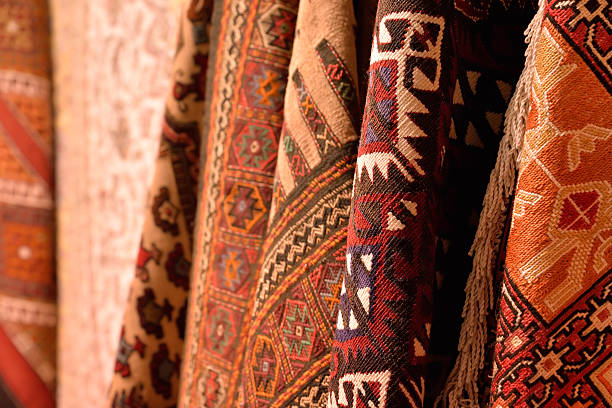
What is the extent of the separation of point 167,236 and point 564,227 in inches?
13.1

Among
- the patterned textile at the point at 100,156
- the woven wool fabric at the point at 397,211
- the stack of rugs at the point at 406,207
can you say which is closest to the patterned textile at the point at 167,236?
the stack of rugs at the point at 406,207

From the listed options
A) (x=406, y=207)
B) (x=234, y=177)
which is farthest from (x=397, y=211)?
(x=234, y=177)

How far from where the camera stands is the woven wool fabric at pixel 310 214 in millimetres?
332

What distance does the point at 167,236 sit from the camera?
1.56 feet

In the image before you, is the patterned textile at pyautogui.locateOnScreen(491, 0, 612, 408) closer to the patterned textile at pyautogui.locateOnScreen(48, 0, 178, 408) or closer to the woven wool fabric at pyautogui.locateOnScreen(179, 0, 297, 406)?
the woven wool fabric at pyautogui.locateOnScreen(179, 0, 297, 406)

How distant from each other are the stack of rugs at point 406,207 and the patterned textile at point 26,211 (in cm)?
32

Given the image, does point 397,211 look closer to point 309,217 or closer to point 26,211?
point 309,217

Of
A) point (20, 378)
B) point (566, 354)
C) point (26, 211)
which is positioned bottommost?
point (20, 378)

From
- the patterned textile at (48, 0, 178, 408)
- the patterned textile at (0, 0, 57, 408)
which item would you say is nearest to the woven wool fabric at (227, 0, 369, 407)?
the patterned textile at (48, 0, 178, 408)

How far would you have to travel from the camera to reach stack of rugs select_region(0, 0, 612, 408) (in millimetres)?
250

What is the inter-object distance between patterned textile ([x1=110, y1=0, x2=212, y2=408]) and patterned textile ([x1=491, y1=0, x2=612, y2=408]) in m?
0.30

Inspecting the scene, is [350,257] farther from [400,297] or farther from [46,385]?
[46,385]

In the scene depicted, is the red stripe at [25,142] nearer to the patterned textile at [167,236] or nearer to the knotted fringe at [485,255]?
the patterned textile at [167,236]

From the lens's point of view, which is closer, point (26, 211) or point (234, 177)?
point (234, 177)
